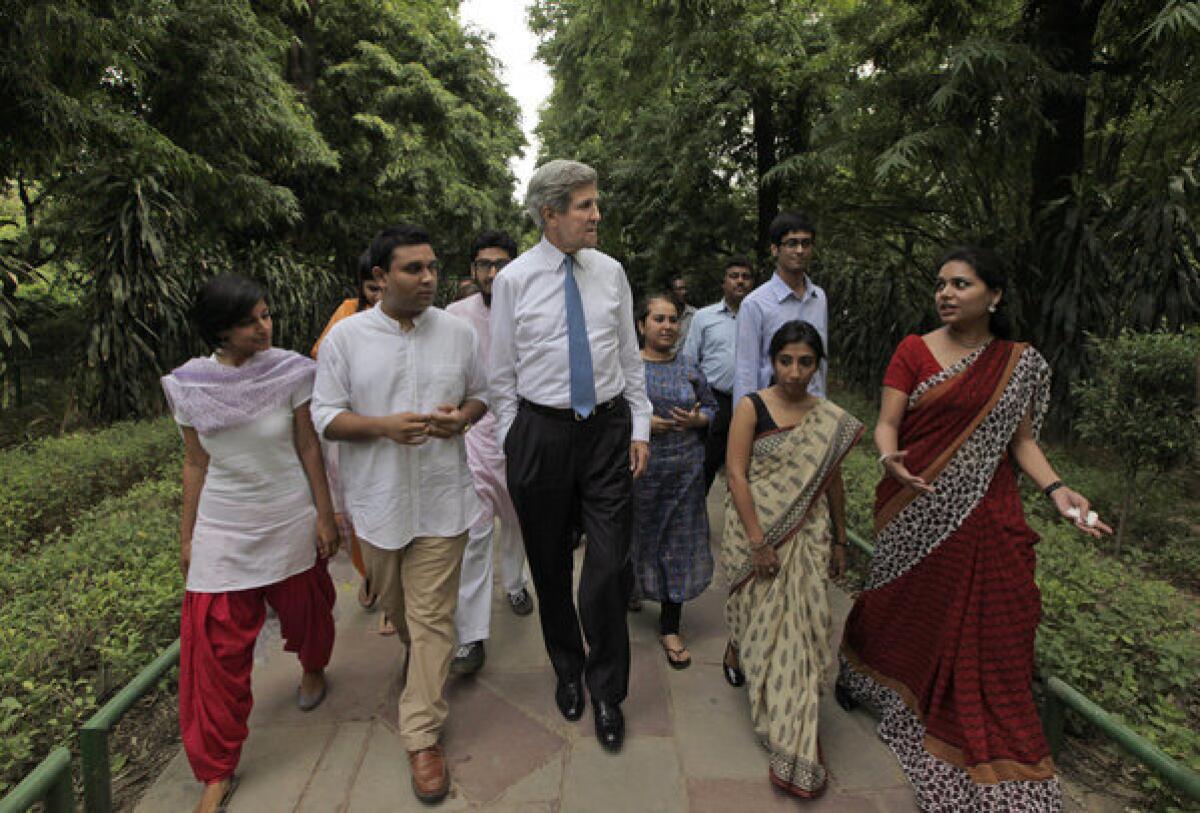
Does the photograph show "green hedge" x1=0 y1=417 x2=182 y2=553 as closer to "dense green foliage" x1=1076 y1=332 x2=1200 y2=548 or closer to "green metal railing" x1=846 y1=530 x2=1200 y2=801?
"green metal railing" x1=846 y1=530 x2=1200 y2=801

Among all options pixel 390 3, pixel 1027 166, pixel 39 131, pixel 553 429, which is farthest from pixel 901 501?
pixel 390 3

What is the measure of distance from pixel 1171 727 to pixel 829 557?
1.13 m

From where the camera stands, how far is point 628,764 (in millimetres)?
2439

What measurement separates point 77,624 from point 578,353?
236 centimetres

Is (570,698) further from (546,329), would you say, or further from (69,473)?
(69,473)

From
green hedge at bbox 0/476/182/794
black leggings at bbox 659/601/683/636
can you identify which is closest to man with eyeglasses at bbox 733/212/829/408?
black leggings at bbox 659/601/683/636

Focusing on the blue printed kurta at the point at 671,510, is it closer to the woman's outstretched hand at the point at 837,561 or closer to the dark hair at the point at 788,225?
the woman's outstretched hand at the point at 837,561

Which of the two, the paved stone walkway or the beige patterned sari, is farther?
the beige patterned sari

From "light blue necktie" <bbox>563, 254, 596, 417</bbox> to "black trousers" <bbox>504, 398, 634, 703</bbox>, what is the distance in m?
0.08

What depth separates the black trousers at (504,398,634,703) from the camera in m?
2.51

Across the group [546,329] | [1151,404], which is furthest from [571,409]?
[1151,404]

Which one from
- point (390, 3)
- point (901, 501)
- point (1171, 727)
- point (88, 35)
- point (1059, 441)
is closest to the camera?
point (1171, 727)

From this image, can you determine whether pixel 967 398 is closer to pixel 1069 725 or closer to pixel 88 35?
pixel 1069 725

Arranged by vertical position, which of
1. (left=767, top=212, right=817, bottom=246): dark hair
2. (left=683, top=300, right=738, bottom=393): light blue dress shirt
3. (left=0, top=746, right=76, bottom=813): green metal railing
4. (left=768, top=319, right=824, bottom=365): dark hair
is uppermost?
(left=767, top=212, right=817, bottom=246): dark hair
